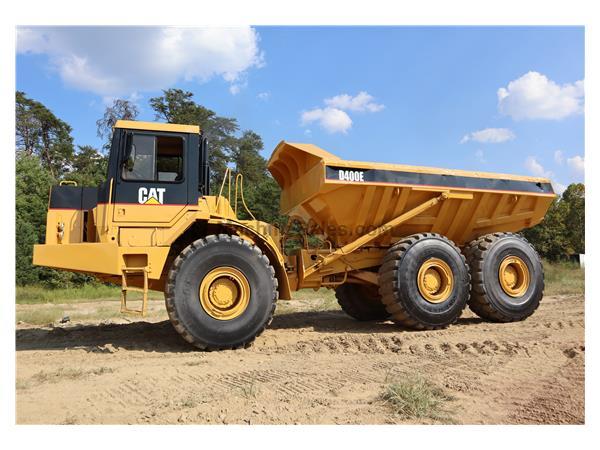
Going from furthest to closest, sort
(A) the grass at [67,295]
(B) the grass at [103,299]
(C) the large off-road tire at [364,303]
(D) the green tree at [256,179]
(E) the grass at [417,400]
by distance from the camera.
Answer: (D) the green tree at [256,179] < (A) the grass at [67,295] < (B) the grass at [103,299] < (C) the large off-road tire at [364,303] < (E) the grass at [417,400]

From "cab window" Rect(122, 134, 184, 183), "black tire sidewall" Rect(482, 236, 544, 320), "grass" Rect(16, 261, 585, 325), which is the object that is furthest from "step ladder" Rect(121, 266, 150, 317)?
"black tire sidewall" Rect(482, 236, 544, 320)

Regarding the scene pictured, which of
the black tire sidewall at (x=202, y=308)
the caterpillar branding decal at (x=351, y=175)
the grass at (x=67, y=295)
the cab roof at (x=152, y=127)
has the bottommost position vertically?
the grass at (x=67, y=295)

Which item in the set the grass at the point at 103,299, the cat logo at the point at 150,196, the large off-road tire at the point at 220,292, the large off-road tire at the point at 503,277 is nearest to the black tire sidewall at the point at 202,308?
the large off-road tire at the point at 220,292

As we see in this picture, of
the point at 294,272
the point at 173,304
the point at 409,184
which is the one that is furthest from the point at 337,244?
the point at 173,304

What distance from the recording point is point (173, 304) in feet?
16.9

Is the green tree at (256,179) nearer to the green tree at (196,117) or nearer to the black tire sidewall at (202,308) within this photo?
the green tree at (196,117)

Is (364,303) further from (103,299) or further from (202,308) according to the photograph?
(103,299)

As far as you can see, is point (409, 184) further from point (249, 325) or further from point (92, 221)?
point (92, 221)

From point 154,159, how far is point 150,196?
0.49 meters

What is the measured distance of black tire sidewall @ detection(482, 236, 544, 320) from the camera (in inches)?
278

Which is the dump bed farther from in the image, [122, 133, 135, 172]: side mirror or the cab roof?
[122, 133, 135, 172]: side mirror

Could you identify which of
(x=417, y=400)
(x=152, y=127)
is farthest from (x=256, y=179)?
(x=417, y=400)

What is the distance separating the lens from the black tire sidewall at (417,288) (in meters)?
6.40

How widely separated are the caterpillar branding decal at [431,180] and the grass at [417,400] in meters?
3.23
